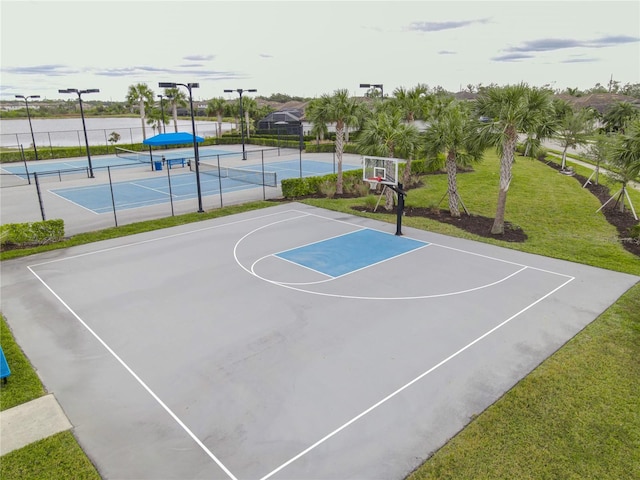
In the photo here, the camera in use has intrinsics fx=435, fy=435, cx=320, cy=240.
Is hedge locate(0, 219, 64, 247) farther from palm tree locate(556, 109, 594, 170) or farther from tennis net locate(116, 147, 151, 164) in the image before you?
palm tree locate(556, 109, 594, 170)

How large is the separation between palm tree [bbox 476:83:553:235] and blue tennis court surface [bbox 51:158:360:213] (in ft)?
41.5

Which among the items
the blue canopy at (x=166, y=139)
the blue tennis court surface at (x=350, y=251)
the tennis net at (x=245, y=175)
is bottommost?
the blue tennis court surface at (x=350, y=251)

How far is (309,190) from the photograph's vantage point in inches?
962

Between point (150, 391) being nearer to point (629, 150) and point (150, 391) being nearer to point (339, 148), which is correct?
point (629, 150)

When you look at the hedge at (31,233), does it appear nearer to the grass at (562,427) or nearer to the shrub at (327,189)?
the grass at (562,427)

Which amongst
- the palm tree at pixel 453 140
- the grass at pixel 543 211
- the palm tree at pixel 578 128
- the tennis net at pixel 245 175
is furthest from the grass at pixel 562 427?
the palm tree at pixel 578 128

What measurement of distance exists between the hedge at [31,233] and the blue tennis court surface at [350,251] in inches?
343

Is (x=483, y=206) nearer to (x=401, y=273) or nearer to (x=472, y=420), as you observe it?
(x=401, y=273)

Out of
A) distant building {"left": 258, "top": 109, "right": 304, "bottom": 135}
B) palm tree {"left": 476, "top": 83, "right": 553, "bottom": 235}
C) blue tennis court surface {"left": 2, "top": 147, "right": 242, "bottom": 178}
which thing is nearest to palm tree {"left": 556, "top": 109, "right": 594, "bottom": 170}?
palm tree {"left": 476, "top": 83, "right": 553, "bottom": 235}

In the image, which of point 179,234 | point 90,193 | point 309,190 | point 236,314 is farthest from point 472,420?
point 90,193

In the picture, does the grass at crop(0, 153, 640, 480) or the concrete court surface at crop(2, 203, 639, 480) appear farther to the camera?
the concrete court surface at crop(2, 203, 639, 480)

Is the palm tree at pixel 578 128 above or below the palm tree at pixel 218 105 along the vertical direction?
below

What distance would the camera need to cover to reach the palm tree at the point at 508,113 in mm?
15484

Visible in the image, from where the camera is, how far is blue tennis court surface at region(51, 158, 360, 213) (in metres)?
23.3
